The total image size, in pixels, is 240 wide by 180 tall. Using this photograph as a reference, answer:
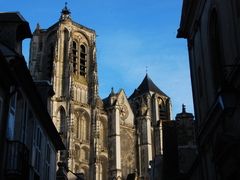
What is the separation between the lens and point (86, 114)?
160 ft

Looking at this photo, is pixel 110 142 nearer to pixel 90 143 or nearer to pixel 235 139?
pixel 90 143

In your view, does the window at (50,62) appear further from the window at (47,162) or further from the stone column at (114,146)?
the window at (47,162)

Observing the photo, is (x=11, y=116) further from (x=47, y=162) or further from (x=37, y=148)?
(x=47, y=162)

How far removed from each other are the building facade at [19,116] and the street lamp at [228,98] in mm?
5738

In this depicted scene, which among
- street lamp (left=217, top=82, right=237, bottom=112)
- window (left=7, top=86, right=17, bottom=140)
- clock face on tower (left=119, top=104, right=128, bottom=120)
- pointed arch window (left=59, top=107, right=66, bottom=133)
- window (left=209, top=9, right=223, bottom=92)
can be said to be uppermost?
clock face on tower (left=119, top=104, right=128, bottom=120)

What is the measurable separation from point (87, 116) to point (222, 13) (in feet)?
130

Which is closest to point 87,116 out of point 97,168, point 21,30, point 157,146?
point 97,168

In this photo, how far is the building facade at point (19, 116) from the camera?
1081cm

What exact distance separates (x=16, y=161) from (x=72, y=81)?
36.4 metres

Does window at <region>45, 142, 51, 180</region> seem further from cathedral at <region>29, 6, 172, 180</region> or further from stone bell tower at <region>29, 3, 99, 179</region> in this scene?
cathedral at <region>29, 6, 172, 180</region>

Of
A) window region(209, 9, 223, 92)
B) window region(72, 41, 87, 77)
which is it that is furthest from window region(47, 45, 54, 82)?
window region(209, 9, 223, 92)

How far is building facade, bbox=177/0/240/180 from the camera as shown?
866 centimetres

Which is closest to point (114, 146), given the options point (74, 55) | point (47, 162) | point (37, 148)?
point (74, 55)

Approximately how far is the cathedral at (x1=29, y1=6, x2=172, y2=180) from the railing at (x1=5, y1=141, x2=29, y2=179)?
3192 centimetres
